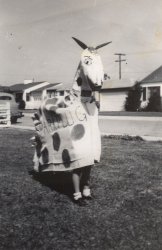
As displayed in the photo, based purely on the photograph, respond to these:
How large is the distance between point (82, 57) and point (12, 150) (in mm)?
5367

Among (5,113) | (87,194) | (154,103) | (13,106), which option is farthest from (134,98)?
(87,194)

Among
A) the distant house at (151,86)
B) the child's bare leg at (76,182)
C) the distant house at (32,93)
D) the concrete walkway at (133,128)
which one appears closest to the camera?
the child's bare leg at (76,182)

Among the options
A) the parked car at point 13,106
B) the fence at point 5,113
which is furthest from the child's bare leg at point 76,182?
the parked car at point 13,106

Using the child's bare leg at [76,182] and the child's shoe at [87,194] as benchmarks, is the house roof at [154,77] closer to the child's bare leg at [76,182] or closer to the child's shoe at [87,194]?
the child's shoe at [87,194]

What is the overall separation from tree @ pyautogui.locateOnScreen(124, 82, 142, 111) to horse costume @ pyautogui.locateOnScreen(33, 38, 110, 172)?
111ft

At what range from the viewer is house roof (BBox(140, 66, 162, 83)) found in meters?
38.4

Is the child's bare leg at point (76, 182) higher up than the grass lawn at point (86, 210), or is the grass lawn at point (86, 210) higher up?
the child's bare leg at point (76, 182)

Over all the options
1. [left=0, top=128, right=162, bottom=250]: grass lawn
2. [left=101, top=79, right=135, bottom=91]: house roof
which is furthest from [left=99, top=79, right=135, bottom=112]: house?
[left=0, top=128, right=162, bottom=250]: grass lawn

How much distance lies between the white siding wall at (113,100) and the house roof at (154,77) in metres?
2.79

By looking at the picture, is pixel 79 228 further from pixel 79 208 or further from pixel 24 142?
pixel 24 142

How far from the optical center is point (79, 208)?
4.93 meters

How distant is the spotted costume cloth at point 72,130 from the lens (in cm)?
492

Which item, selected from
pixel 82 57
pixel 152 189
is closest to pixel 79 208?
pixel 152 189

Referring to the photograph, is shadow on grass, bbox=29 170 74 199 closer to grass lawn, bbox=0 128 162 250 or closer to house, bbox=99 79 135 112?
grass lawn, bbox=0 128 162 250
